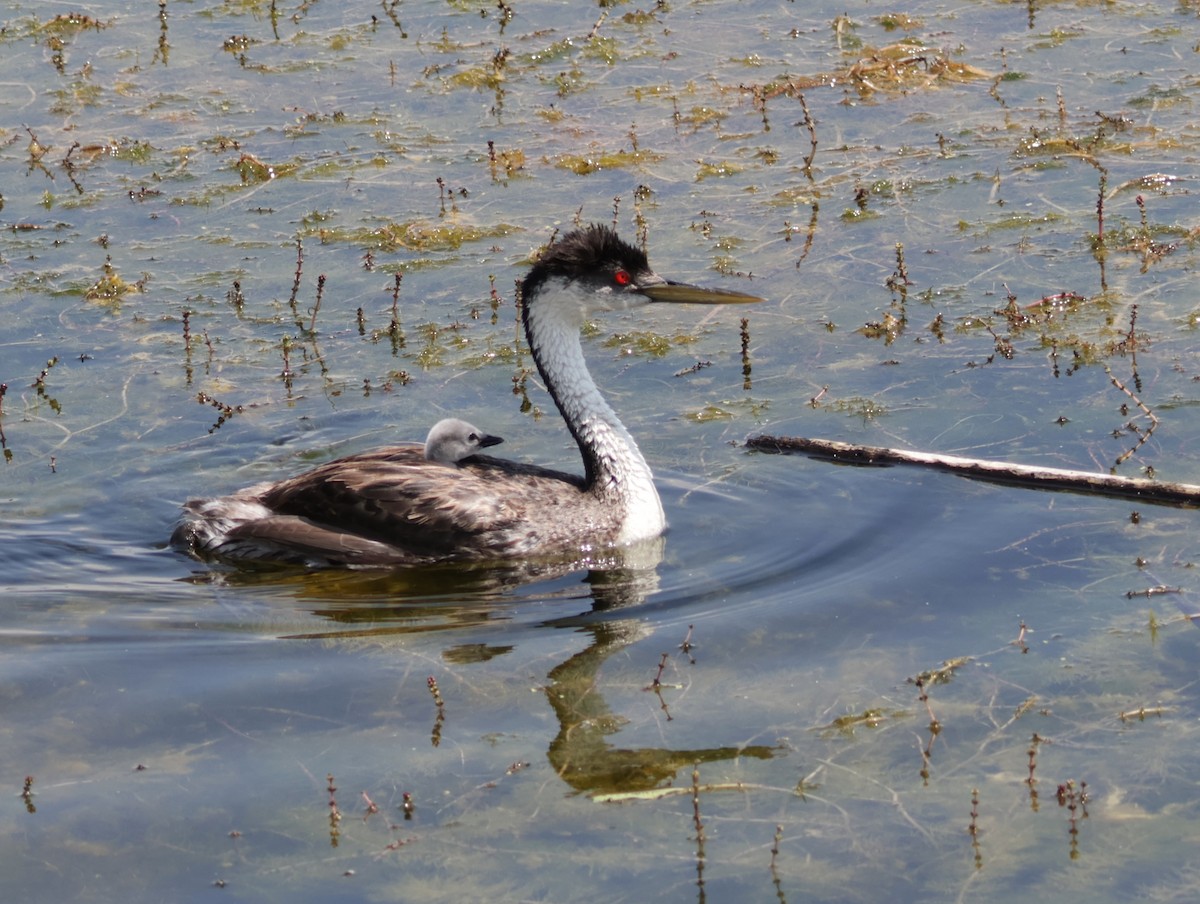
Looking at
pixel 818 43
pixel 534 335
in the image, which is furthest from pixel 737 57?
pixel 534 335

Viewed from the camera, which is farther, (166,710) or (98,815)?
(166,710)

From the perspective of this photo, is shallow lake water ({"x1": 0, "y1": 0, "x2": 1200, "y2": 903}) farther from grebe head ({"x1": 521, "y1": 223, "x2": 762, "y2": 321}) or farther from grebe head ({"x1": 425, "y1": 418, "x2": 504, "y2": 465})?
grebe head ({"x1": 521, "y1": 223, "x2": 762, "y2": 321})

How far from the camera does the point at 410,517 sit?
8375mm

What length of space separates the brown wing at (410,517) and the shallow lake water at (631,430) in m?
0.14

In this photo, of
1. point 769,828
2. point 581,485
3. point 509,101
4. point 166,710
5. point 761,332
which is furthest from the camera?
point 509,101

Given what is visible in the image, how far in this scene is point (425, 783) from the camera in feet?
20.6

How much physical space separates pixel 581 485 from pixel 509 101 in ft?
19.7

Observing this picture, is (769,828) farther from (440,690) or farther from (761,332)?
(761,332)

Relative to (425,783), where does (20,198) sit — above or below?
above

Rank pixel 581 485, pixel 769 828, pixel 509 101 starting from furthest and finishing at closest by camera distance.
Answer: pixel 509 101 → pixel 581 485 → pixel 769 828

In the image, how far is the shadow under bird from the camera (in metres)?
8.36

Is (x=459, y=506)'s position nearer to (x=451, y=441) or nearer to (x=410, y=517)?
(x=410, y=517)

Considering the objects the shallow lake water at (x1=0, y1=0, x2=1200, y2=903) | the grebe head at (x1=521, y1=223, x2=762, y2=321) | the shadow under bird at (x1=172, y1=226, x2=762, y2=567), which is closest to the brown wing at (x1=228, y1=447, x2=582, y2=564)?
the shadow under bird at (x1=172, y1=226, x2=762, y2=567)

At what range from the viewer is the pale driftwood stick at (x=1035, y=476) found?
7988mm
